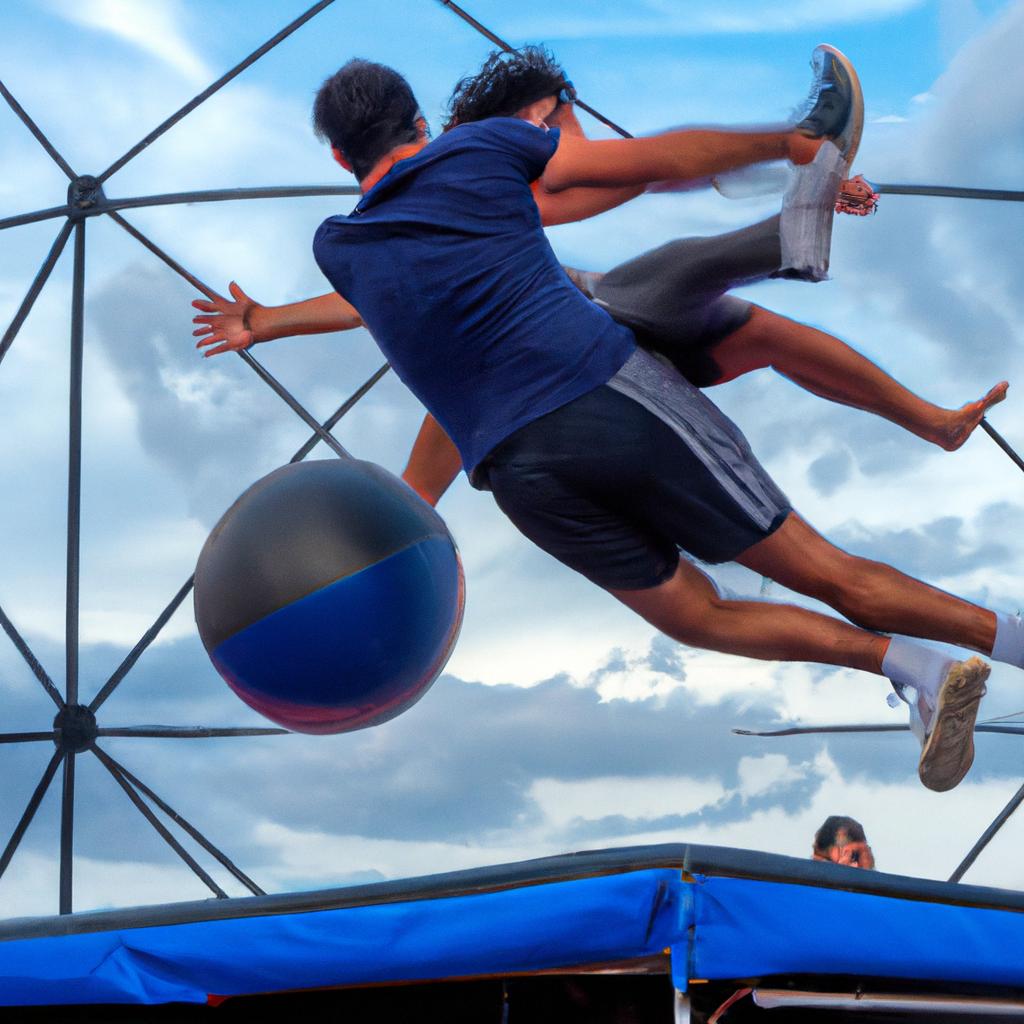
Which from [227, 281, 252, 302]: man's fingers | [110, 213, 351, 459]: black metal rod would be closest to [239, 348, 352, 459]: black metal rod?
[110, 213, 351, 459]: black metal rod

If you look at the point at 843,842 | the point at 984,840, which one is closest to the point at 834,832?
the point at 843,842

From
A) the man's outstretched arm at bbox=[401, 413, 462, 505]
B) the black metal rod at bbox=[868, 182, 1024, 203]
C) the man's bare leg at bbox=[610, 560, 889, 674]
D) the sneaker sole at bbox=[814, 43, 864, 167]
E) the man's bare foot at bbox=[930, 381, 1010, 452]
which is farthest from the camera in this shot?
the black metal rod at bbox=[868, 182, 1024, 203]

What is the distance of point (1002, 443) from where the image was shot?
718cm

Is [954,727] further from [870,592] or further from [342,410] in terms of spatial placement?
Answer: [342,410]

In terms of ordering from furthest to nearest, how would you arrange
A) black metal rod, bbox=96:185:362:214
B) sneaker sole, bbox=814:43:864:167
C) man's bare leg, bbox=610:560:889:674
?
black metal rod, bbox=96:185:362:214, man's bare leg, bbox=610:560:889:674, sneaker sole, bbox=814:43:864:167

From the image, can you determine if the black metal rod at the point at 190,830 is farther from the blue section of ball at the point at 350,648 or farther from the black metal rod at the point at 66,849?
the blue section of ball at the point at 350,648

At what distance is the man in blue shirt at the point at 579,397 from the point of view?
453 centimetres

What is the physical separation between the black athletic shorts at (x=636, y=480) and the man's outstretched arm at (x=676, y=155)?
0.57m

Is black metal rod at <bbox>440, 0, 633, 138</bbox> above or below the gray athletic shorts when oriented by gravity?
above

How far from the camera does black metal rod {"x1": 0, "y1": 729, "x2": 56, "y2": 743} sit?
7.79 metres

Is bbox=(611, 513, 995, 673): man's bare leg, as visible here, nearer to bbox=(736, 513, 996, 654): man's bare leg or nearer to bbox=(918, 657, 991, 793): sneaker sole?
bbox=(736, 513, 996, 654): man's bare leg

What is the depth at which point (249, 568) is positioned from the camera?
438 centimetres

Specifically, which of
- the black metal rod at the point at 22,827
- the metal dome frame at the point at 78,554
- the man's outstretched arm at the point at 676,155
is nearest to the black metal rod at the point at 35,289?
the metal dome frame at the point at 78,554

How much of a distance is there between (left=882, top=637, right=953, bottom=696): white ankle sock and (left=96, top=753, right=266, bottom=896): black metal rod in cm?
397
